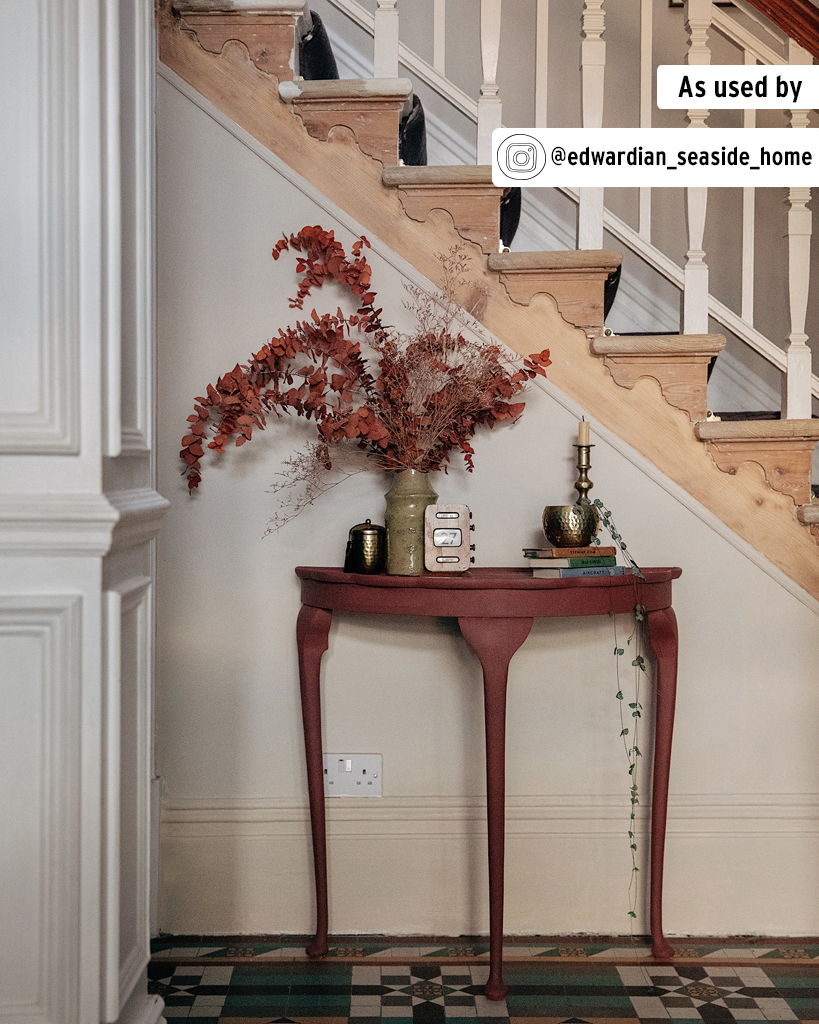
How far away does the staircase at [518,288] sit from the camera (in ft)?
6.66

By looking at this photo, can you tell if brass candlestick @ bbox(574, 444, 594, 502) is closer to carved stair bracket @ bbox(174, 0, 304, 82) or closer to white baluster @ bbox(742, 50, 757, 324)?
white baluster @ bbox(742, 50, 757, 324)

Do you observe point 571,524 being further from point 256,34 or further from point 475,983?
point 256,34

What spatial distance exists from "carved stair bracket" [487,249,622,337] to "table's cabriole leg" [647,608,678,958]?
0.65m

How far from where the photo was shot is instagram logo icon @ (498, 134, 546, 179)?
6.72 feet

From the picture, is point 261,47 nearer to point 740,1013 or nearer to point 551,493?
point 551,493

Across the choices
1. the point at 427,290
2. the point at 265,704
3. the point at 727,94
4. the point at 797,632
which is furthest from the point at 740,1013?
the point at 727,94

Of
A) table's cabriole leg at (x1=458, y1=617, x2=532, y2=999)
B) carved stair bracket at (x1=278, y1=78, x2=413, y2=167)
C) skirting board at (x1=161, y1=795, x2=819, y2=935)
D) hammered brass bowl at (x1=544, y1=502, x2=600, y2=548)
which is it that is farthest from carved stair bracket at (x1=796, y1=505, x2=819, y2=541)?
carved stair bracket at (x1=278, y1=78, x2=413, y2=167)

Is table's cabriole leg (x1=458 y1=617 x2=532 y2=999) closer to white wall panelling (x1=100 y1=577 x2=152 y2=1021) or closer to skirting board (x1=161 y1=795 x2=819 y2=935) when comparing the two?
skirting board (x1=161 y1=795 x2=819 y2=935)

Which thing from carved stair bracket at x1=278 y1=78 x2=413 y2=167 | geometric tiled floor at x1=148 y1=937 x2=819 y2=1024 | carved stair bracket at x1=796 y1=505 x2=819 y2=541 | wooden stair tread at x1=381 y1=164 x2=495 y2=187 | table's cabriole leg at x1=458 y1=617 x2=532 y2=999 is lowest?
geometric tiled floor at x1=148 y1=937 x2=819 y2=1024

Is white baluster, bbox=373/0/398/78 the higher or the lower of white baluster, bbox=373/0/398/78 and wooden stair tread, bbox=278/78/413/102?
the higher

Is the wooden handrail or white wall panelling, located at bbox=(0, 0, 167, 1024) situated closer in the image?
white wall panelling, located at bbox=(0, 0, 167, 1024)

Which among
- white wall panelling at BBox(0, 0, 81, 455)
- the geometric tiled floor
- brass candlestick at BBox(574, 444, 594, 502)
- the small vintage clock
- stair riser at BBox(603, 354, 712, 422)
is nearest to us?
white wall panelling at BBox(0, 0, 81, 455)

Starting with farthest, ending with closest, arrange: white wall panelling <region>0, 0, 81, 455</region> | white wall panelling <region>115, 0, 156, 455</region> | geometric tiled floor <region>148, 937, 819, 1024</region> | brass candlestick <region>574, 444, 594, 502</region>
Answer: brass candlestick <region>574, 444, 594, 502</region>
geometric tiled floor <region>148, 937, 819, 1024</region>
white wall panelling <region>115, 0, 156, 455</region>
white wall panelling <region>0, 0, 81, 455</region>

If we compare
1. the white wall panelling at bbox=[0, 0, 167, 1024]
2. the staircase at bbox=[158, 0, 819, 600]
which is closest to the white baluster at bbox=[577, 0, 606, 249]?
the staircase at bbox=[158, 0, 819, 600]
